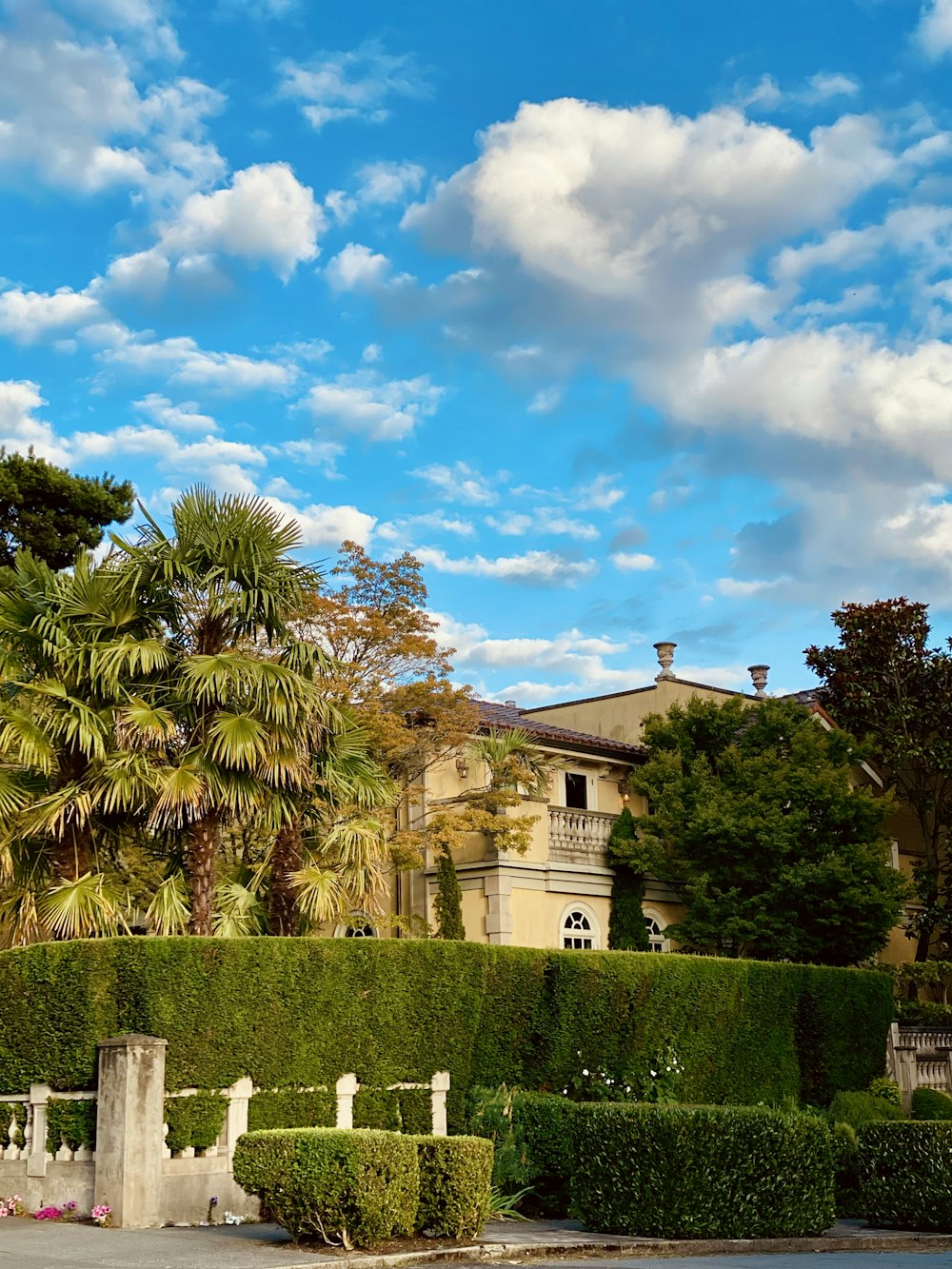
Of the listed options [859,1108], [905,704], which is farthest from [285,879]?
[905,704]

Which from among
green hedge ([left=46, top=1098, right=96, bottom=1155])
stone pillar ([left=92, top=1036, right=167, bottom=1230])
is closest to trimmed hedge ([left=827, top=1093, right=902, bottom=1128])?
stone pillar ([left=92, top=1036, right=167, bottom=1230])

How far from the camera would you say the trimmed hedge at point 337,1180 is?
46.5 feet

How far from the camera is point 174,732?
20.4 metres

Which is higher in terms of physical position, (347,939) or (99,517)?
(99,517)

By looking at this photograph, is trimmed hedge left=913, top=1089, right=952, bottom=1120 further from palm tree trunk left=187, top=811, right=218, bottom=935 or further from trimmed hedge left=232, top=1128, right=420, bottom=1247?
trimmed hedge left=232, top=1128, right=420, bottom=1247

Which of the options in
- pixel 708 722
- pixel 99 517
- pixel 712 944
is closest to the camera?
pixel 99 517

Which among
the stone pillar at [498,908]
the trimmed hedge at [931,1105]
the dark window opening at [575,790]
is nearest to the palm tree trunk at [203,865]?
the stone pillar at [498,908]

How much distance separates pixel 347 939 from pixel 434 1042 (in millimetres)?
1958

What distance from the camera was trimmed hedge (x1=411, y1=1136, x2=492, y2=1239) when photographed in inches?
595

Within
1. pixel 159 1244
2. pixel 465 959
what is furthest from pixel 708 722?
pixel 159 1244

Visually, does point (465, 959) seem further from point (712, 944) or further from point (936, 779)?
point (936, 779)

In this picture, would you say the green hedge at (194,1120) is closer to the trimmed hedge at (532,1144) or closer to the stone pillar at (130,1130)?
the stone pillar at (130,1130)

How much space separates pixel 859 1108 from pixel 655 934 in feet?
35.1

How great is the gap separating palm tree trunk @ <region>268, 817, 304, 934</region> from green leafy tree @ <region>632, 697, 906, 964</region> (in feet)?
47.4
